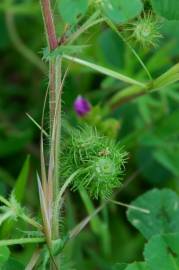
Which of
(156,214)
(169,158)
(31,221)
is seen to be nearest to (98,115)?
(169,158)

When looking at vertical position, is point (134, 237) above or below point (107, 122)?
below

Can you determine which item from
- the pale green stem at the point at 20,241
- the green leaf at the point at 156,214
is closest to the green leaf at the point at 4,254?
the pale green stem at the point at 20,241

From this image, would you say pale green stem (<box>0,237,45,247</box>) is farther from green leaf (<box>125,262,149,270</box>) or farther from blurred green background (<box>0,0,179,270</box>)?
blurred green background (<box>0,0,179,270</box>)

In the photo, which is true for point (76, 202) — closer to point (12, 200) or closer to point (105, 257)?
point (105, 257)

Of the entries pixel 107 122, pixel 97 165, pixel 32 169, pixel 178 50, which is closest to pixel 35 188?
pixel 32 169

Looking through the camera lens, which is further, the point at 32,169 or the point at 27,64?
the point at 27,64

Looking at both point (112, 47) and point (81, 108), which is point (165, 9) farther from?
point (112, 47)

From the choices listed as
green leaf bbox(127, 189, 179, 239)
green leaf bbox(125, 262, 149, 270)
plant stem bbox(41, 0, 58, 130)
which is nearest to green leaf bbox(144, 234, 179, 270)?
green leaf bbox(125, 262, 149, 270)
